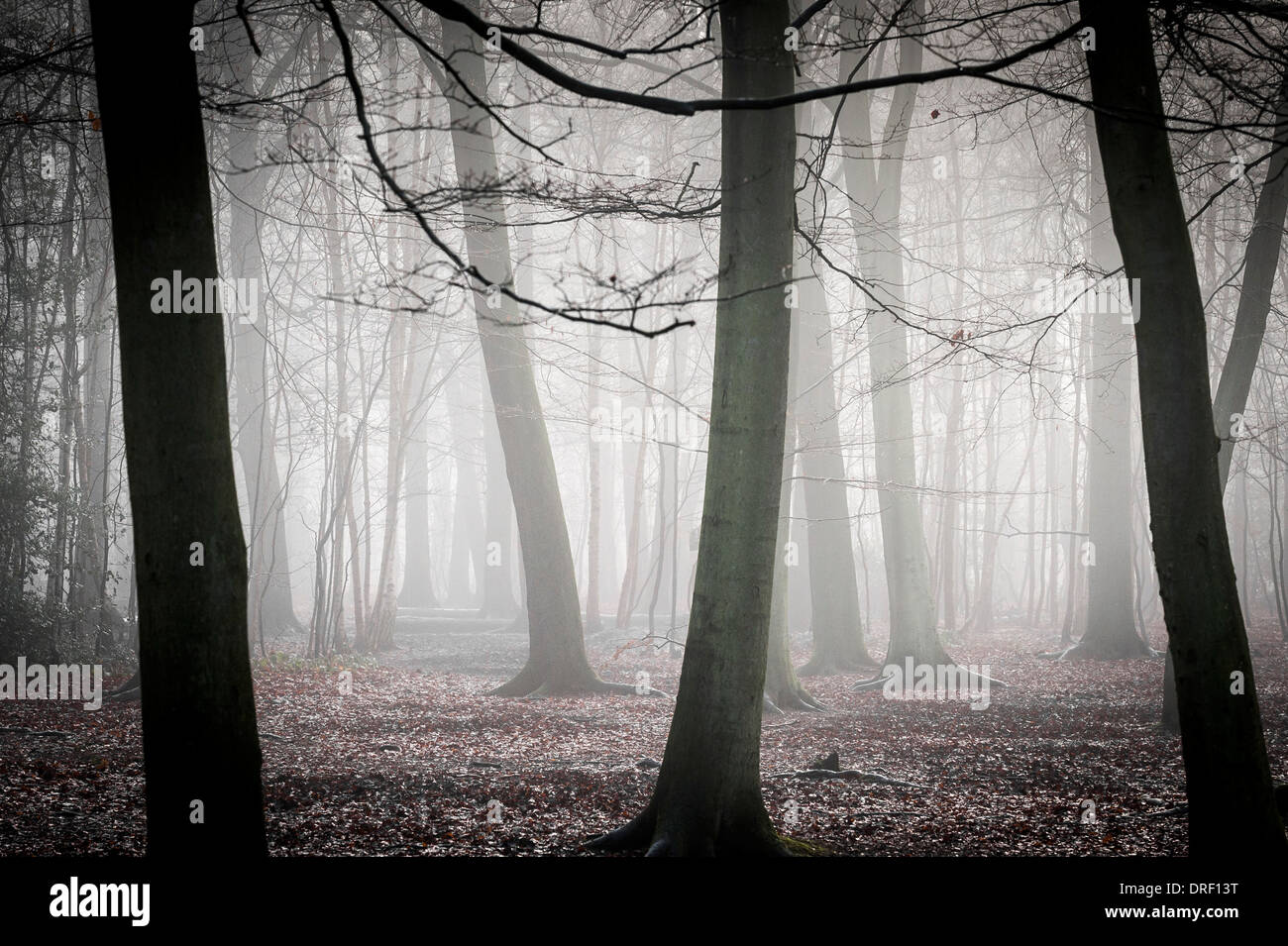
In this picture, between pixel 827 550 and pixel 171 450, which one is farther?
pixel 827 550

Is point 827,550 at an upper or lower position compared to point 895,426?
lower

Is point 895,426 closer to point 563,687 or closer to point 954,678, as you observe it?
point 954,678

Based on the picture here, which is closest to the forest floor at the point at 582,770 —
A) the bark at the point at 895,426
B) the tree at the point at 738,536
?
the tree at the point at 738,536

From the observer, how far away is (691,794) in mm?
4539

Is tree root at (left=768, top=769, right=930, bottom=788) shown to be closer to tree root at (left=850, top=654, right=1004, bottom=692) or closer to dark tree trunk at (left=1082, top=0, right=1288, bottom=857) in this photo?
dark tree trunk at (left=1082, top=0, right=1288, bottom=857)

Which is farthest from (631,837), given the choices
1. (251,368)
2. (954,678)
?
(251,368)

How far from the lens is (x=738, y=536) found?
459cm

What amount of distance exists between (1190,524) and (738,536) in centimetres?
199

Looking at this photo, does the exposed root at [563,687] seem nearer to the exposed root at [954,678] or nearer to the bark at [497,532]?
the exposed root at [954,678]

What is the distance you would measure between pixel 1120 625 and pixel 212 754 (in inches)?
543

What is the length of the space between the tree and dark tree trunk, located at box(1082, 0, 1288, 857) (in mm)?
1623

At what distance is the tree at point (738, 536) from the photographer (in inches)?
179

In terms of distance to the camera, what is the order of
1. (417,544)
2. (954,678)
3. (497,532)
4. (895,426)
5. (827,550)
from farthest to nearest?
(417,544)
(497,532)
(827,550)
(895,426)
(954,678)
